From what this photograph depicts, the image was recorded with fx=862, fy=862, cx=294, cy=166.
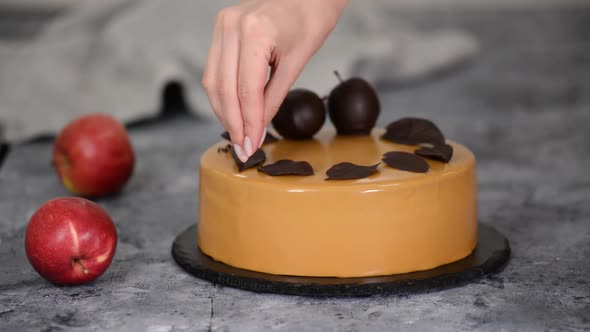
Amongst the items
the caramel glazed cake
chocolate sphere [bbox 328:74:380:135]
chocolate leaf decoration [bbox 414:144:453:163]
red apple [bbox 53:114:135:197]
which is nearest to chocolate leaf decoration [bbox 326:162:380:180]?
the caramel glazed cake

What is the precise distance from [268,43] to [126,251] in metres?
0.63

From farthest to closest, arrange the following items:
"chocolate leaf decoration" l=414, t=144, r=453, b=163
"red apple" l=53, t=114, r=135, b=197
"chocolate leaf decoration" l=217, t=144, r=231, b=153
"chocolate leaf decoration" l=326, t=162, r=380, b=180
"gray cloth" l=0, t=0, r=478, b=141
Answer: "gray cloth" l=0, t=0, r=478, b=141 < "red apple" l=53, t=114, r=135, b=197 < "chocolate leaf decoration" l=217, t=144, r=231, b=153 < "chocolate leaf decoration" l=414, t=144, r=453, b=163 < "chocolate leaf decoration" l=326, t=162, r=380, b=180

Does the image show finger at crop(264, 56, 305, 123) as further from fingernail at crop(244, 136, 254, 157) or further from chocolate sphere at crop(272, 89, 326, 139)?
chocolate sphere at crop(272, 89, 326, 139)

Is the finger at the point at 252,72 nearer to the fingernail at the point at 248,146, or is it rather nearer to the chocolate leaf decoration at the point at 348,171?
the fingernail at the point at 248,146

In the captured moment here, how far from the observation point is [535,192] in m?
2.25

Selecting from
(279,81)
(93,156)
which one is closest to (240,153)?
(279,81)

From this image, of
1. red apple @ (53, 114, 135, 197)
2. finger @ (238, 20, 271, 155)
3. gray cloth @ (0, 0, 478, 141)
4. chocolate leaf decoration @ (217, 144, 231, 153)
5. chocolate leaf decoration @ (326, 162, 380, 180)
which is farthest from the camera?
gray cloth @ (0, 0, 478, 141)

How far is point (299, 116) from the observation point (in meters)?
1.80

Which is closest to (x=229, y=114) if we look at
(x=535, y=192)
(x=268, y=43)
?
(x=268, y=43)

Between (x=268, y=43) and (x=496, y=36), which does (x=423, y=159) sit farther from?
(x=496, y=36)

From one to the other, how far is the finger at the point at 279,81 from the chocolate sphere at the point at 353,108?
12.7 inches

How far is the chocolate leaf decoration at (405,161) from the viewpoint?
1.60m

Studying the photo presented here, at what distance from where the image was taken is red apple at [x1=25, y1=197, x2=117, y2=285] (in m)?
1.56

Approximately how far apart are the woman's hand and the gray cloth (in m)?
1.58
